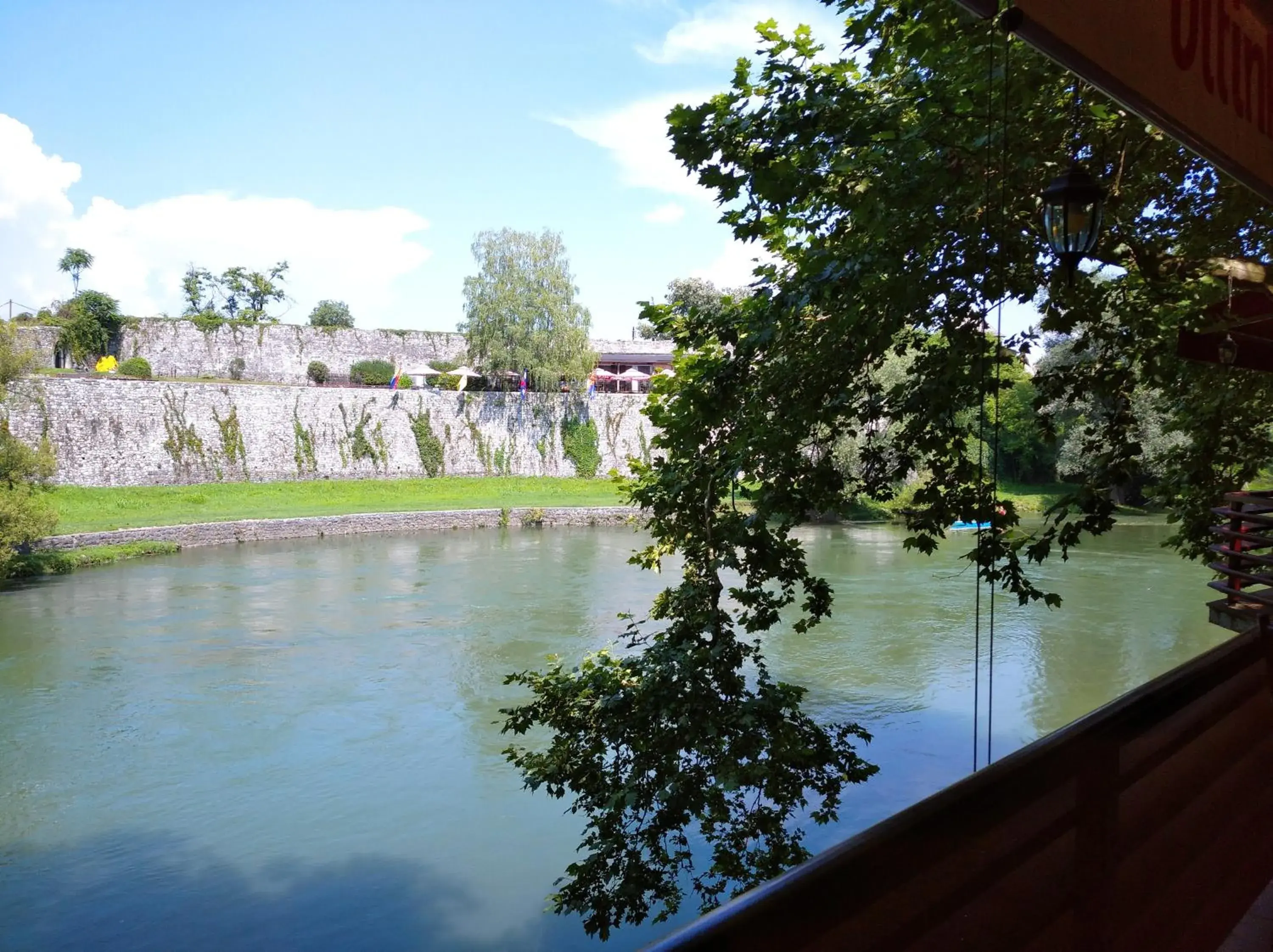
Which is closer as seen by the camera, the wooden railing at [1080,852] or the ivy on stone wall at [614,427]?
the wooden railing at [1080,852]

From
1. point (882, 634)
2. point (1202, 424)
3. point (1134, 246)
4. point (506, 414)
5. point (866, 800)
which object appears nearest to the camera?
point (1134, 246)

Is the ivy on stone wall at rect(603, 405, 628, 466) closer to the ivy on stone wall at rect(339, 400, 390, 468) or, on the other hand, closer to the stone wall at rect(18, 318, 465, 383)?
the stone wall at rect(18, 318, 465, 383)

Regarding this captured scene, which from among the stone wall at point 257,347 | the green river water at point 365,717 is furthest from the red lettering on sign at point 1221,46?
the stone wall at point 257,347

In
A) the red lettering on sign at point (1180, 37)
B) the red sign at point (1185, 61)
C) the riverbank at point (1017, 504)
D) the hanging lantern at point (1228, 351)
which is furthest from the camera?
the riverbank at point (1017, 504)

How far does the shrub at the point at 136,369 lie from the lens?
76.2ft

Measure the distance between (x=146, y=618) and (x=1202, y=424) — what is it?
37.3 feet

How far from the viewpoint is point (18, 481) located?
48.5 feet

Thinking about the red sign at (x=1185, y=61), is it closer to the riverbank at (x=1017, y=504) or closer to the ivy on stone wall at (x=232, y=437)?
the riverbank at (x=1017, y=504)

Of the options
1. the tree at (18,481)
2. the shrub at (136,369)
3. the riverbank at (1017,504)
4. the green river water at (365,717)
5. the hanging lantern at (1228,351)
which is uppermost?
the shrub at (136,369)

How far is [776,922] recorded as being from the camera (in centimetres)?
92

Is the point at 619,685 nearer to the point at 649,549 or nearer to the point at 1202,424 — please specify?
the point at 649,549

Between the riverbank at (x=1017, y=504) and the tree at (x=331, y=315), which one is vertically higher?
the tree at (x=331, y=315)

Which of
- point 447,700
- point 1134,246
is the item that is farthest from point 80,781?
point 1134,246

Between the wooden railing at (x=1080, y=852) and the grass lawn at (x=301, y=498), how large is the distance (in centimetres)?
1737
